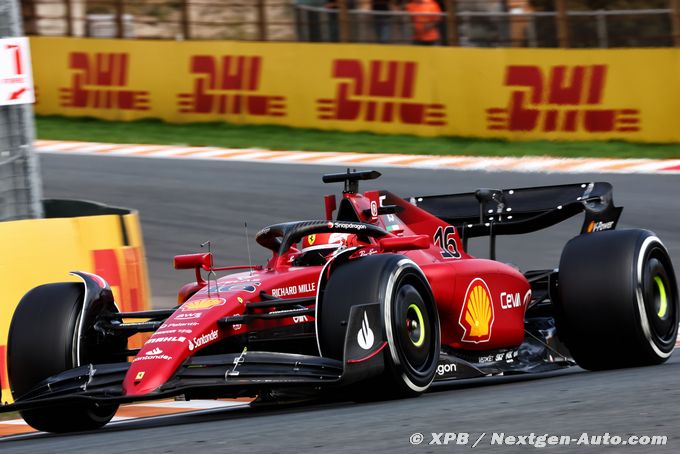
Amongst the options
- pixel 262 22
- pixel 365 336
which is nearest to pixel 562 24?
pixel 262 22

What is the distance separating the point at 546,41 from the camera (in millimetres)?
18484

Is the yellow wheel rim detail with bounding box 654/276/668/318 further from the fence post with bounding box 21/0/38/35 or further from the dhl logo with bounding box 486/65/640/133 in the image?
the fence post with bounding box 21/0/38/35

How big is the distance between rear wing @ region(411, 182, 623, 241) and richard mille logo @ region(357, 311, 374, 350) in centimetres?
279

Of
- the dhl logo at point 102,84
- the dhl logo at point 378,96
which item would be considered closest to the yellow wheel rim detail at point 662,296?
the dhl logo at point 378,96

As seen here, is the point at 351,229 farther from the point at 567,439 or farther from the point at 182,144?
the point at 182,144

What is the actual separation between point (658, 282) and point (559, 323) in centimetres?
66

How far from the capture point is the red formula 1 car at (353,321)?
659cm

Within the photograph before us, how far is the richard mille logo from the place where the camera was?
664 centimetres

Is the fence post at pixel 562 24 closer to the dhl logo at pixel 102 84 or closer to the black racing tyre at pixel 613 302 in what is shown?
the dhl logo at pixel 102 84

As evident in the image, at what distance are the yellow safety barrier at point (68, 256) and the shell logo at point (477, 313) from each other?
2.61 meters

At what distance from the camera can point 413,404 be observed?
6.52 metres

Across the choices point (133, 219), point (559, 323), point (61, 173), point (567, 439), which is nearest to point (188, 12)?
point (61, 173)

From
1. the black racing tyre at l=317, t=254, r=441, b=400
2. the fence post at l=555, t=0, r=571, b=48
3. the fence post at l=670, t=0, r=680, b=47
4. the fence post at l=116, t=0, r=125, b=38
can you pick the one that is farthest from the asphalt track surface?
the fence post at l=116, t=0, r=125, b=38

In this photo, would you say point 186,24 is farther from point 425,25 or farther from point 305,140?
point 425,25
